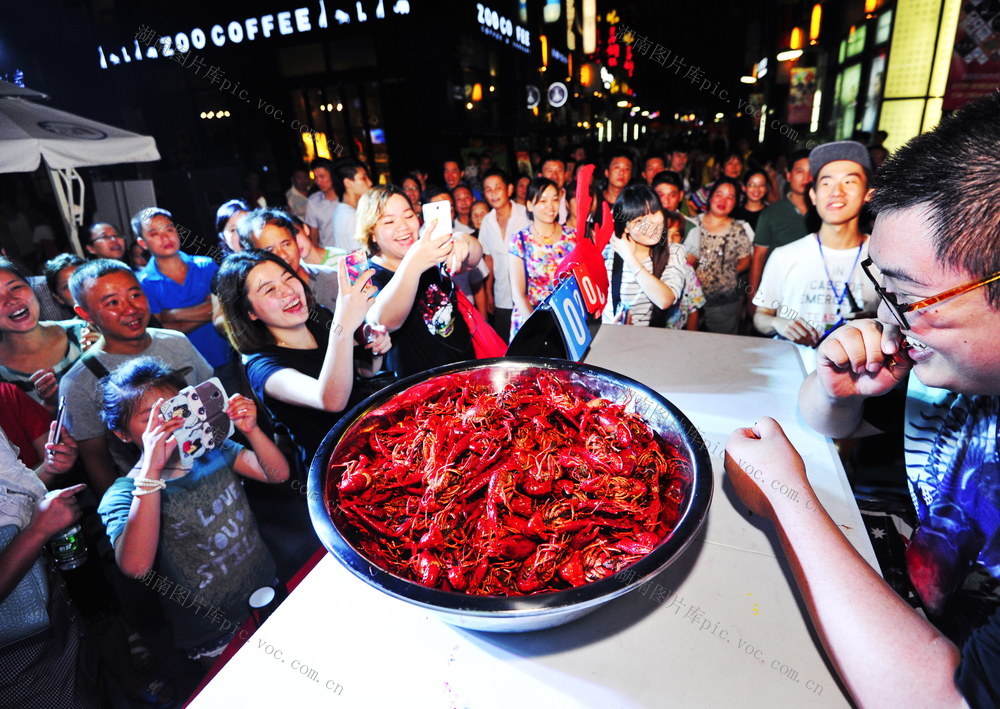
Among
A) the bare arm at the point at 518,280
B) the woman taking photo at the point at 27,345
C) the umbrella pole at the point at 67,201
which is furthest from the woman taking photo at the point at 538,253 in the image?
the umbrella pole at the point at 67,201

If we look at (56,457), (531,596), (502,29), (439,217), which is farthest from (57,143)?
(502,29)

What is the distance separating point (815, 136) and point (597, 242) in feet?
62.9

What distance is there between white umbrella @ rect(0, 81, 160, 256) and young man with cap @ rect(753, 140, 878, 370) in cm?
661

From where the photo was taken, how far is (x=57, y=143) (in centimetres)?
473

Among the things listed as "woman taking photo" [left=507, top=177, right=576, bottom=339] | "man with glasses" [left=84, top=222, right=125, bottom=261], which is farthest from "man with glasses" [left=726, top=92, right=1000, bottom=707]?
"man with glasses" [left=84, top=222, right=125, bottom=261]

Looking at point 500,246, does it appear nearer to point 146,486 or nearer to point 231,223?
point 231,223

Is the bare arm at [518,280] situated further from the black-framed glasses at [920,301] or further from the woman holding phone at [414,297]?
the black-framed glasses at [920,301]

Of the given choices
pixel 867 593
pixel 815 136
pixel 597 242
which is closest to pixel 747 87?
pixel 815 136

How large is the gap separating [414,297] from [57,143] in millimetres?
4965

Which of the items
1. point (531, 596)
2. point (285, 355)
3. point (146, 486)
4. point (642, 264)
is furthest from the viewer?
point (642, 264)

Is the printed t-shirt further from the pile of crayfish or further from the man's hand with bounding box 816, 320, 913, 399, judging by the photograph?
the man's hand with bounding box 816, 320, 913, 399

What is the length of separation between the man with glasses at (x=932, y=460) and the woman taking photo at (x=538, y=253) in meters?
2.54

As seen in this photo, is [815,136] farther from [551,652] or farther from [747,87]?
[551,652]

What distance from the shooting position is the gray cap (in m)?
2.98
